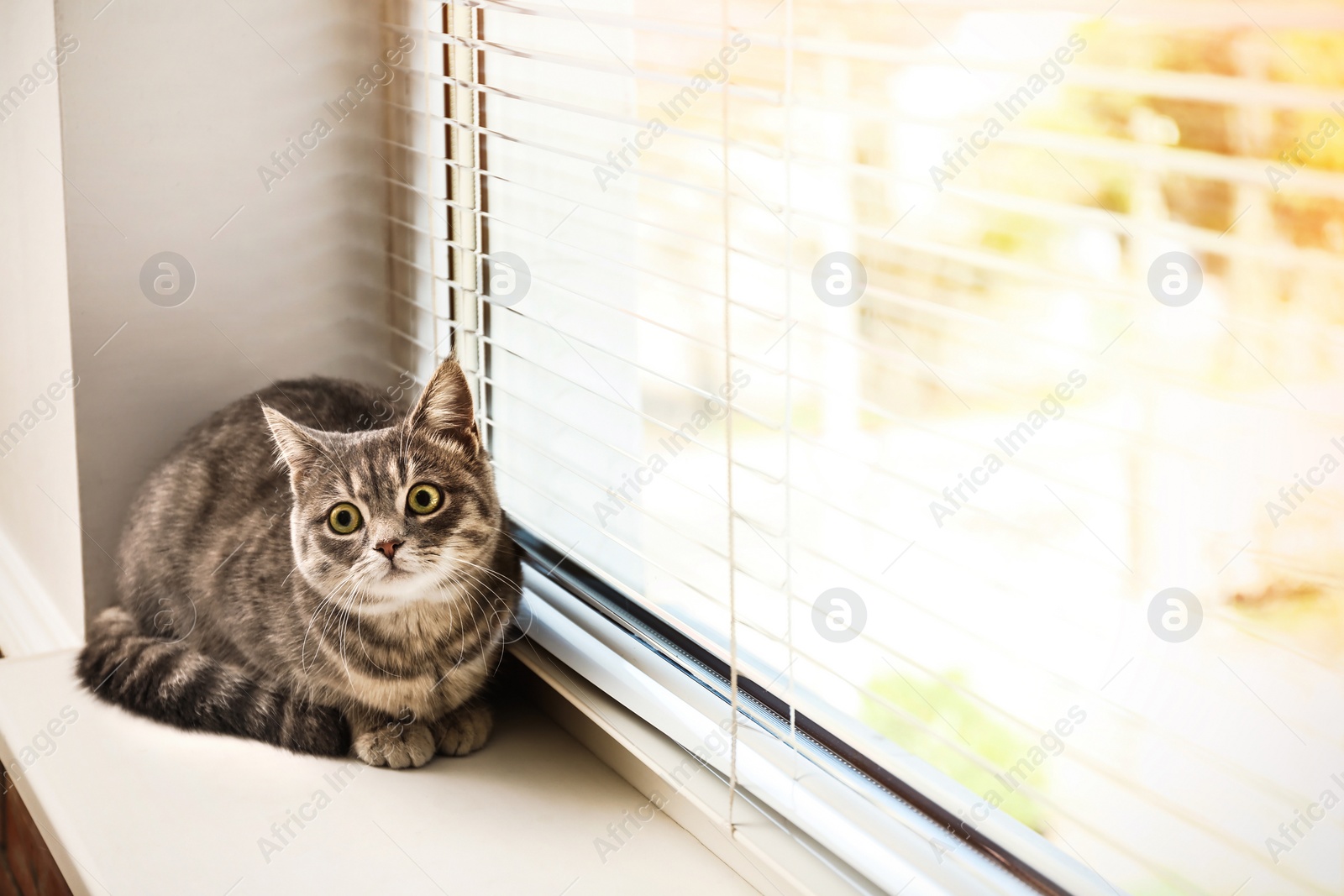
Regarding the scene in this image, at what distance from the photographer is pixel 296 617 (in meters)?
1.36

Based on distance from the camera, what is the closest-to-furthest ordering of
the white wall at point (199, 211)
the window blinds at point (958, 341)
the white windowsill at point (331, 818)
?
the window blinds at point (958, 341) < the white windowsill at point (331, 818) < the white wall at point (199, 211)

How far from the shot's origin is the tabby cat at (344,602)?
1276mm

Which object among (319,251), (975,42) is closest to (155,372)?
(319,251)

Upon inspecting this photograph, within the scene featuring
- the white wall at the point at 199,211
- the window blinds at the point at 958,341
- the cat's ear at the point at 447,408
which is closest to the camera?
the window blinds at the point at 958,341

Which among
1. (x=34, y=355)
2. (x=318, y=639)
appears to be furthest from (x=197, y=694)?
(x=34, y=355)

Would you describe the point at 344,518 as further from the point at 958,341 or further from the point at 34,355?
the point at 34,355

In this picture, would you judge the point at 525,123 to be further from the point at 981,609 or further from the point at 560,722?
the point at 981,609

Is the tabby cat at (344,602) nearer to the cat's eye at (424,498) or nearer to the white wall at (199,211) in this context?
the cat's eye at (424,498)

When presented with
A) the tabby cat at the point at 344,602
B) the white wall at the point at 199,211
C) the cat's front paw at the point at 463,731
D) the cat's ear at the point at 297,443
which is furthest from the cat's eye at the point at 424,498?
the white wall at the point at 199,211

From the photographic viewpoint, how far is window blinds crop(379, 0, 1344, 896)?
2.58 ft

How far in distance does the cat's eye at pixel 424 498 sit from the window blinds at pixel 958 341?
0.61 feet

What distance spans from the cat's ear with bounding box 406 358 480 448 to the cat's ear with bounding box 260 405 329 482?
0.38 ft

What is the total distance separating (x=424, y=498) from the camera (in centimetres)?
129

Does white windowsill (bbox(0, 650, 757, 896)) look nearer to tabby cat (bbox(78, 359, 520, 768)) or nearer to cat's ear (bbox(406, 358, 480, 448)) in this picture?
tabby cat (bbox(78, 359, 520, 768))
